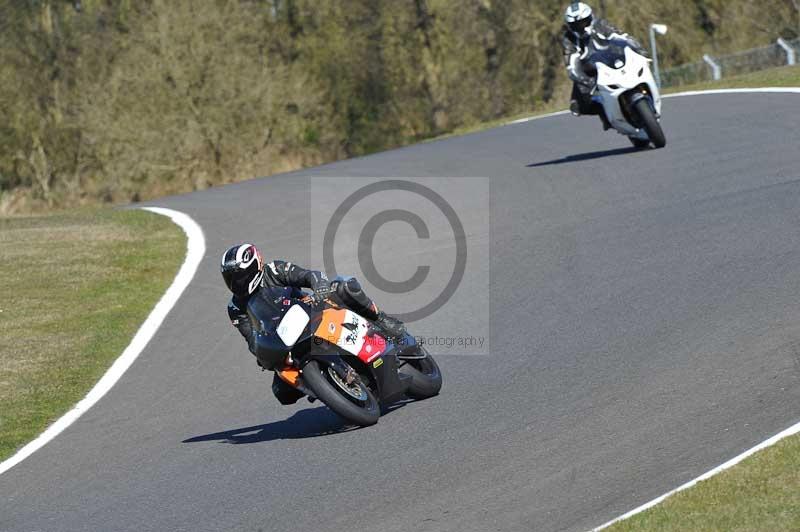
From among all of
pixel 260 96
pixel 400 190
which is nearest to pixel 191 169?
pixel 260 96

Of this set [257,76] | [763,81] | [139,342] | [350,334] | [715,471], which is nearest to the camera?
[715,471]

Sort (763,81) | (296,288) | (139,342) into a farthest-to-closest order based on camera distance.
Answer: (763,81), (139,342), (296,288)

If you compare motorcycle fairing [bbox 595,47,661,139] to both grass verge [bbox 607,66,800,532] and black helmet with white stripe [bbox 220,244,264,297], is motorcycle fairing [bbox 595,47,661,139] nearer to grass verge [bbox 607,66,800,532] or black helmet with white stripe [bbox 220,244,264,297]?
black helmet with white stripe [bbox 220,244,264,297]

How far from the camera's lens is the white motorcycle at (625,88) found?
1585cm

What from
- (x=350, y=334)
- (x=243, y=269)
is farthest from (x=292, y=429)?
(x=243, y=269)

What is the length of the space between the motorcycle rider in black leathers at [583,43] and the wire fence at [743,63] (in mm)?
13477

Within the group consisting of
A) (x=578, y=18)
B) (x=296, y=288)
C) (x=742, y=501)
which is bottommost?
(x=742, y=501)

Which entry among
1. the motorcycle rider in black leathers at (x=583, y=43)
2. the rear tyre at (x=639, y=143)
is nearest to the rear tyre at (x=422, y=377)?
the motorcycle rider in black leathers at (x=583, y=43)

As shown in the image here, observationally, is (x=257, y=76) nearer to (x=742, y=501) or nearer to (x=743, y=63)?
(x=743, y=63)

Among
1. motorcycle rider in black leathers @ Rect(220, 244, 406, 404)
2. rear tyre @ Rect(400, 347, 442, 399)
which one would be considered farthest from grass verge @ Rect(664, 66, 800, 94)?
motorcycle rider in black leathers @ Rect(220, 244, 406, 404)

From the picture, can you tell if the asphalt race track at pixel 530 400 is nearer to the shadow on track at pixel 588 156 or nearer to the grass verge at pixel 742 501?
the grass verge at pixel 742 501

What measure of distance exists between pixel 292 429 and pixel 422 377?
Answer: 97 centimetres

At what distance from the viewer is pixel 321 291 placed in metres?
8.26

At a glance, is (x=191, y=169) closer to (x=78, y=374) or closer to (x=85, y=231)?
(x=85, y=231)
